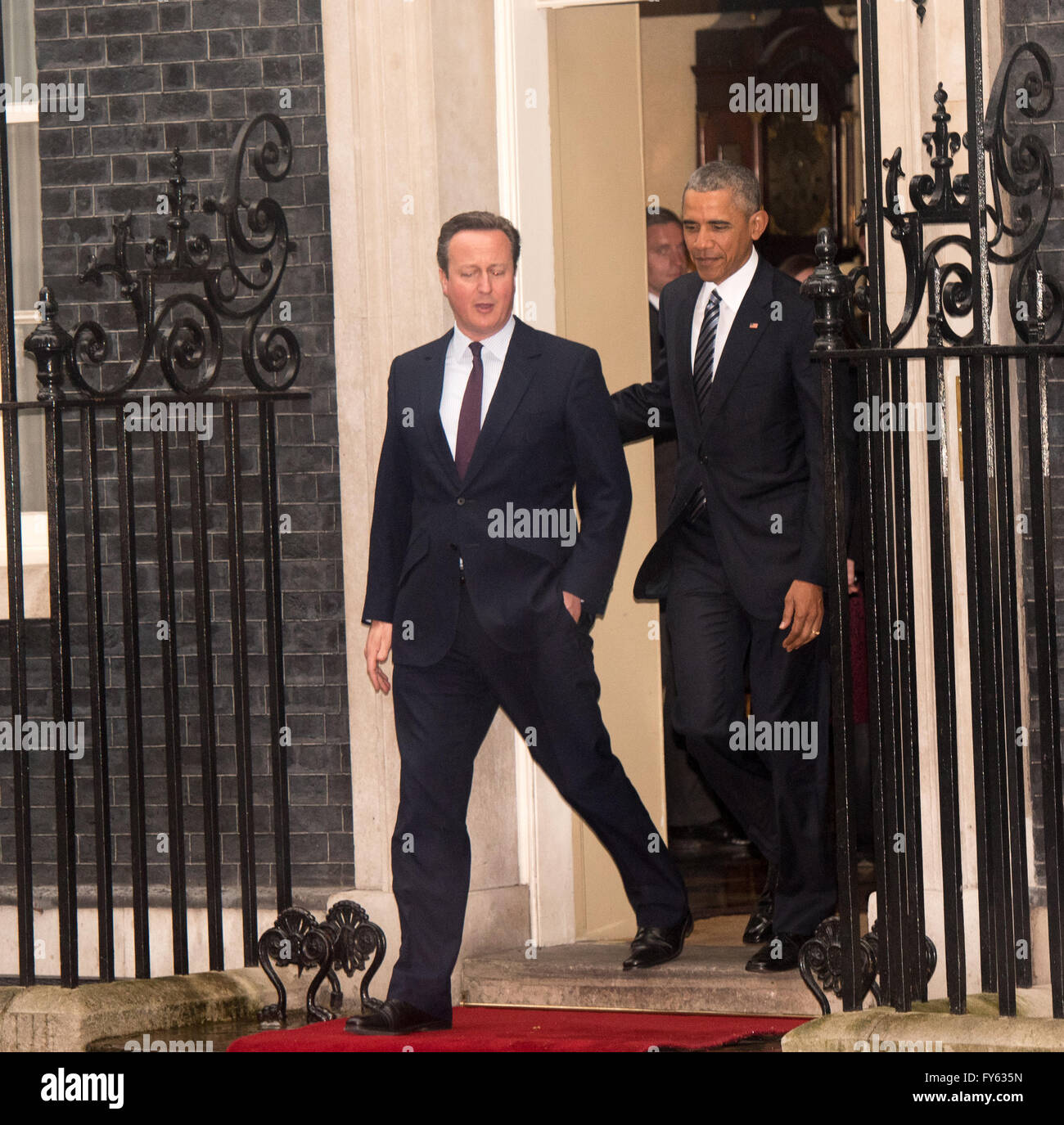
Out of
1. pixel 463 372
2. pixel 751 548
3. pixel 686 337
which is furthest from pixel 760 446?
pixel 463 372

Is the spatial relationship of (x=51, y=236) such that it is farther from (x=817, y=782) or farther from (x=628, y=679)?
(x=817, y=782)

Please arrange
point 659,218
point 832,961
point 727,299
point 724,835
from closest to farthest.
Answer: point 832,961 < point 727,299 < point 659,218 < point 724,835

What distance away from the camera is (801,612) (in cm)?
577

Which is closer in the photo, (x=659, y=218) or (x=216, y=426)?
(x=216, y=426)

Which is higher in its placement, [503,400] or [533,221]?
[533,221]

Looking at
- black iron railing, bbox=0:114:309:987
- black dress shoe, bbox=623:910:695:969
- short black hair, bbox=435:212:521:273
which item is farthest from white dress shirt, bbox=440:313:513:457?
black dress shoe, bbox=623:910:695:969

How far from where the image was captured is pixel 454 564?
5.72m

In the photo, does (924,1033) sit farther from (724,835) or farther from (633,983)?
(724,835)

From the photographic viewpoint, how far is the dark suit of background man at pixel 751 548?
5.81m

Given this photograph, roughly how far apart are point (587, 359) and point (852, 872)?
169 cm

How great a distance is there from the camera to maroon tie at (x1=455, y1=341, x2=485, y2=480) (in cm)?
578

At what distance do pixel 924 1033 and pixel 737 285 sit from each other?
2322 mm

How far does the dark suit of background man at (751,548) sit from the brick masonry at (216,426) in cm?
121
